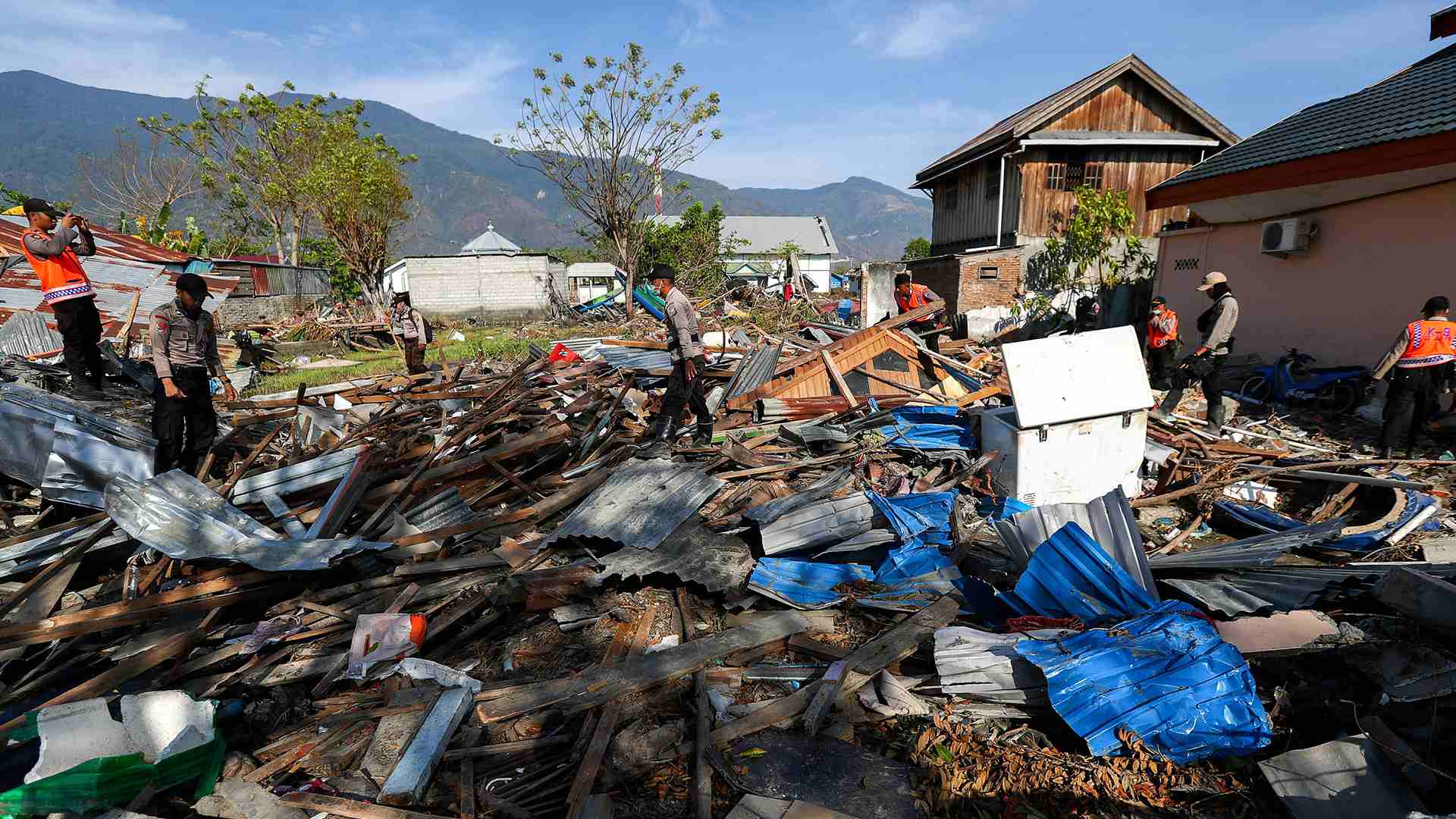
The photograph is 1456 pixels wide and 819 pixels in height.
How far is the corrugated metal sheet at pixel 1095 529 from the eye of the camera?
135 inches

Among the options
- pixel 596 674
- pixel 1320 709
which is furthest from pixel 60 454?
pixel 1320 709

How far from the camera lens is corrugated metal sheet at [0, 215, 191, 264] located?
30.8 feet

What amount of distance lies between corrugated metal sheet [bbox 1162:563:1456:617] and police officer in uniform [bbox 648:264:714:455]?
13.8 feet

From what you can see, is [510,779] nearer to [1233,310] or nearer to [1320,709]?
[1320,709]

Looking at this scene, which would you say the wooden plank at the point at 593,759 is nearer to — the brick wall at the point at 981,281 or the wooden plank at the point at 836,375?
the wooden plank at the point at 836,375

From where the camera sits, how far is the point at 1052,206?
17.6m

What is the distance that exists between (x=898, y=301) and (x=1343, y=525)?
6381 millimetres

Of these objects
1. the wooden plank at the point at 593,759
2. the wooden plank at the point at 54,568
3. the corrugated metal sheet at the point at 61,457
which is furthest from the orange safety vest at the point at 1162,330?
the corrugated metal sheet at the point at 61,457

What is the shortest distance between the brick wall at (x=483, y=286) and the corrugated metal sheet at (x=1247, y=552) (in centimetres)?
2465

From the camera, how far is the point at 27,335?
8.71m

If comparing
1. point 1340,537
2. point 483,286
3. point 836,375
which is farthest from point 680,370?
point 483,286

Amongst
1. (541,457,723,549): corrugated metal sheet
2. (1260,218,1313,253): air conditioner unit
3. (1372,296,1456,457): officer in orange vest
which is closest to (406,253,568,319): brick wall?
(1260,218,1313,253): air conditioner unit

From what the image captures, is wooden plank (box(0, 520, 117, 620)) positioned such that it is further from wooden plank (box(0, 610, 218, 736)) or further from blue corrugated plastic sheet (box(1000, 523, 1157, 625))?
blue corrugated plastic sheet (box(1000, 523, 1157, 625))

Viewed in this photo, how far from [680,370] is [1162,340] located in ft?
21.5
